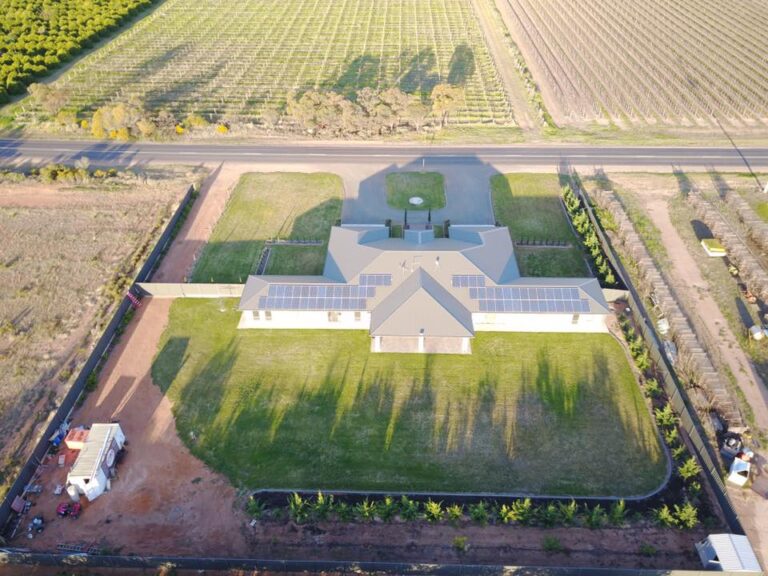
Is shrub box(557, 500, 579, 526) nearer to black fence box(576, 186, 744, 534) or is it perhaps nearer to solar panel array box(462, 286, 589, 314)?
black fence box(576, 186, 744, 534)

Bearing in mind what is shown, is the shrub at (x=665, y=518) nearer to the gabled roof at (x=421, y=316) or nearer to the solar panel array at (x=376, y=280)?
the gabled roof at (x=421, y=316)

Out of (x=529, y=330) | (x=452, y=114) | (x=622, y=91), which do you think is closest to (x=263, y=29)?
(x=452, y=114)

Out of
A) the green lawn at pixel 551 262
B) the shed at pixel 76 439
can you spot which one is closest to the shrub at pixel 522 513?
the green lawn at pixel 551 262

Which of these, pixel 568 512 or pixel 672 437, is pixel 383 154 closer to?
pixel 672 437

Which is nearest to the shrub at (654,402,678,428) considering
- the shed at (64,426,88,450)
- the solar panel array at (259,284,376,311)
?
the solar panel array at (259,284,376,311)

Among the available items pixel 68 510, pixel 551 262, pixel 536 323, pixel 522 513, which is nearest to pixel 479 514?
pixel 522 513

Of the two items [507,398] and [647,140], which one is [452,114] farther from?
[507,398]
